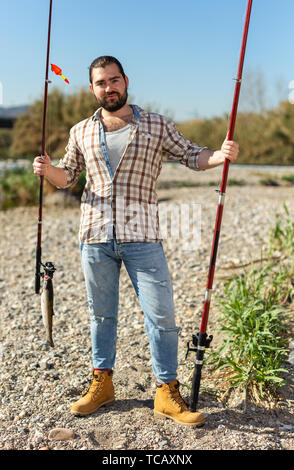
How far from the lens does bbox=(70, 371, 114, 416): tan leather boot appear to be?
291cm

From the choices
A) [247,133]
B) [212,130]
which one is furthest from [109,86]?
[247,133]

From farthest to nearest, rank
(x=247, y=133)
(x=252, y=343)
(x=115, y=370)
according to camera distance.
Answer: (x=247, y=133) < (x=115, y=370) < (x=252, y=343)

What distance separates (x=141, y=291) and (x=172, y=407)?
2.30 feet

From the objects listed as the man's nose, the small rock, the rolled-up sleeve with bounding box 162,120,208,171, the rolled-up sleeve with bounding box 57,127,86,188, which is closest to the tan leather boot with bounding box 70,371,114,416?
the small rock

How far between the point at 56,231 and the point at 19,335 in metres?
3.41

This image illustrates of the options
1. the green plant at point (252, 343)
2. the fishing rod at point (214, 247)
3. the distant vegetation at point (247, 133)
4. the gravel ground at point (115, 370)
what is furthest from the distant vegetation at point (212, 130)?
the fishing rod at point (214, 247)

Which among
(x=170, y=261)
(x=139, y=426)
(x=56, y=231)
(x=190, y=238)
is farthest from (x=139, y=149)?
(x=56, y=231)

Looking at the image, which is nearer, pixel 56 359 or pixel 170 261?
pixel 56 359

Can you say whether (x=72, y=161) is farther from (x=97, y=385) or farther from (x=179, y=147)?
(x=97, y=385)

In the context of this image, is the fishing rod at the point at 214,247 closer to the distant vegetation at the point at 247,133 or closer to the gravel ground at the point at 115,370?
the gravel ground at the point at 115,370

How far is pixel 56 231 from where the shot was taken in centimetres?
742

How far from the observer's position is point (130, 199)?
2689 mm

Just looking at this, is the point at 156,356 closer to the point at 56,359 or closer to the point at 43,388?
the point at 43,388

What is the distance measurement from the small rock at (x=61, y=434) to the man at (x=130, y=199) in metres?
0.52
